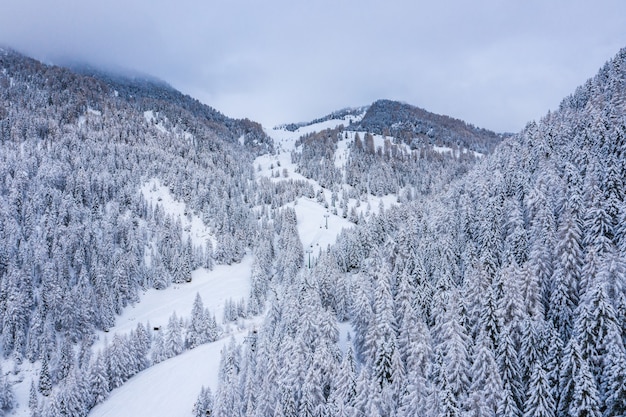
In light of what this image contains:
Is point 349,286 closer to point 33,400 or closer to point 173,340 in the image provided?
point 173,340

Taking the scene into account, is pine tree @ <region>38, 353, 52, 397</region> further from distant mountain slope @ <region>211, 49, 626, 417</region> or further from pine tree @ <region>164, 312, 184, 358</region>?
distant mountain slope @ <region>211, 49, 626, 417</region>

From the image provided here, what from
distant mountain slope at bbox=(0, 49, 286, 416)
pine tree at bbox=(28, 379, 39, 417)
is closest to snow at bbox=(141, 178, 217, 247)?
distant mountain slope at bbox=(0, 49, 286, 416)

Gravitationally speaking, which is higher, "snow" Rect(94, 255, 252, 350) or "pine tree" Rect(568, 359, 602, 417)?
"pine tree" Rect(568, 359, 602, 417)

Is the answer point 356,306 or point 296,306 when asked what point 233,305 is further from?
point 356,306

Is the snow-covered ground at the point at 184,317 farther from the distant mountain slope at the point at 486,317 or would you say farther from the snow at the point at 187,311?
the distant mountain slope at the point at 486,317

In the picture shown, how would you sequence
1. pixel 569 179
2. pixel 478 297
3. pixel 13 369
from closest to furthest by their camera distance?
pixel 478 297 < pixel 569 179 < pixel 13 369

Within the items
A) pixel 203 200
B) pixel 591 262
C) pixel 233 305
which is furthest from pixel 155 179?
pixel 591 262

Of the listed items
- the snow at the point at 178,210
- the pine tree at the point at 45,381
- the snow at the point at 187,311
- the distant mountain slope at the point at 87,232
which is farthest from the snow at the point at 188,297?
the snow at the point at 178,210

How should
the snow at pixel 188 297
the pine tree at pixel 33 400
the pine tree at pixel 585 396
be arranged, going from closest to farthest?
1. the pine tree at pixel 585 396
2. the pine tree at pixel 33 400
3. the snow at pixel 188 297

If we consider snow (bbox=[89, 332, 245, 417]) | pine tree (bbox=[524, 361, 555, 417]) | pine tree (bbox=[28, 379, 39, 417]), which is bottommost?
pine tree (bbox=[28, 379, 39, 417])
